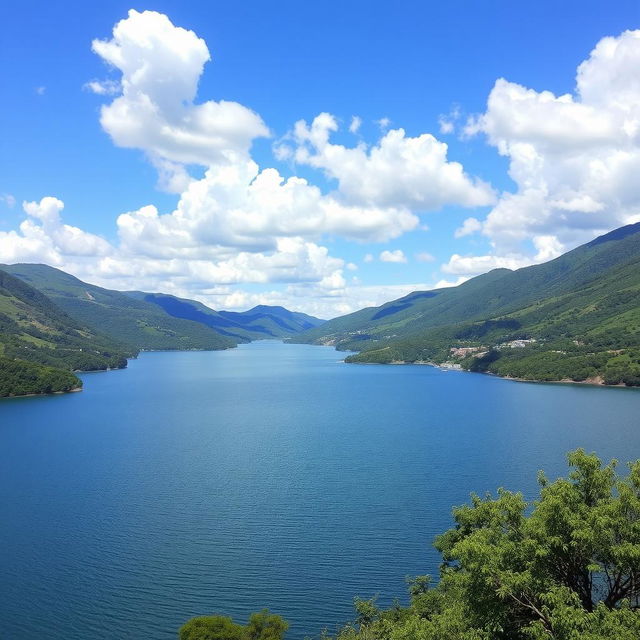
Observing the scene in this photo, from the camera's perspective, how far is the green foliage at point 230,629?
33625 millimetres

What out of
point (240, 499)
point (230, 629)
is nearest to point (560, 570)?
point (230, 629)

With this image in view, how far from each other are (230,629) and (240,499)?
33688mm

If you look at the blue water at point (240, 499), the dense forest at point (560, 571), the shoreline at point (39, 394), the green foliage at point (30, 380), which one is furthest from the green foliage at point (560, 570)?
the green foliage at point (30, 380)

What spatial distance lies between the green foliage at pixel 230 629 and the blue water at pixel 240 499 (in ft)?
14.5

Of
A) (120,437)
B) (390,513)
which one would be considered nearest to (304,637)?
(390,513)

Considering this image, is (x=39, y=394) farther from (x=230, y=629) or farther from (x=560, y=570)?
(x=560, y=570)

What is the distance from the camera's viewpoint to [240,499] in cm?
6775

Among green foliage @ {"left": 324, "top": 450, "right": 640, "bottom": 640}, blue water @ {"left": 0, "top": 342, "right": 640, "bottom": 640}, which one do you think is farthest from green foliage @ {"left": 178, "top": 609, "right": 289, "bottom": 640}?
green foliage @ {"left": 324, "top": 450, "right": 640, "bottom": 640}

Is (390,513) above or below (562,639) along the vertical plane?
below

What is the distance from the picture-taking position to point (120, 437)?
109000mm

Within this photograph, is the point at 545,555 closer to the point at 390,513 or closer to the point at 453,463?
the point at 390,513

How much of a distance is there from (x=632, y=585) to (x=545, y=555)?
3713 millimetres

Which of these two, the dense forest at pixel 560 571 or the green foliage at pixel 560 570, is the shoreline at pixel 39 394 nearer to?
the dense forest at pixel 560 571

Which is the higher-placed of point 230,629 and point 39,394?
point 230,629
